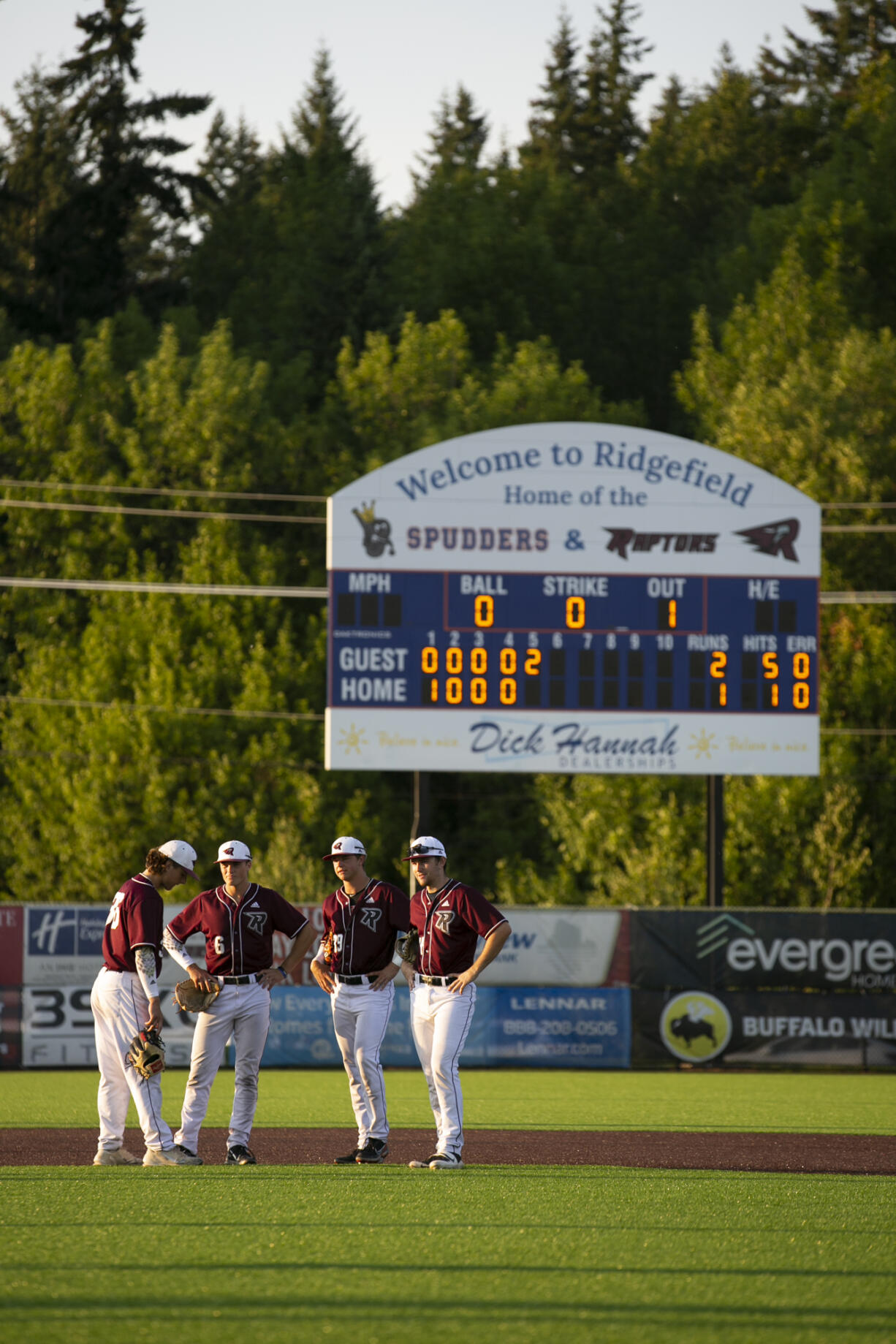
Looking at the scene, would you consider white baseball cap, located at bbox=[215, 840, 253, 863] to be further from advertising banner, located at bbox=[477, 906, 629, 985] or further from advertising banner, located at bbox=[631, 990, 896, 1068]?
advertising banner, located at bbox=[631, 990, 896, 1068]

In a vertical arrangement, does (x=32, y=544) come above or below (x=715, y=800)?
above

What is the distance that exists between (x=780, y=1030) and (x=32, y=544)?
21473mm

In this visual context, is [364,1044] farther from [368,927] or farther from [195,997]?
[195,997]

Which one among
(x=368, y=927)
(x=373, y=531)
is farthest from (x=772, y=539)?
(x=368, y=927)

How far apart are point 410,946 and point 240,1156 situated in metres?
1.47

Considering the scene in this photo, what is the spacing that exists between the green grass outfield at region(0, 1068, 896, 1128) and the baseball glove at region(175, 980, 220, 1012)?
3.33m

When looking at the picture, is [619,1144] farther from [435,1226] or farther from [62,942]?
[62,942]

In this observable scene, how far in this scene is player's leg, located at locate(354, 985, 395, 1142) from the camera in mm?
8812

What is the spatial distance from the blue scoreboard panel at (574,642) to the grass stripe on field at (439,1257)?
10478 millimetres

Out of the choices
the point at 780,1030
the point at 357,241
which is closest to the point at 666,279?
the point at 357,241

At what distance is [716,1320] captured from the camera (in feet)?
17.0

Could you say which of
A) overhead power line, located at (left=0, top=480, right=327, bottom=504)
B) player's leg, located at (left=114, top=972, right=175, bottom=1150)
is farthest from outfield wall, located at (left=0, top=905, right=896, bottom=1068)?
overhead power line, located at (left=0, top=480, right=327, bottom=504)

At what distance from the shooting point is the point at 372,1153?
891 centimetres

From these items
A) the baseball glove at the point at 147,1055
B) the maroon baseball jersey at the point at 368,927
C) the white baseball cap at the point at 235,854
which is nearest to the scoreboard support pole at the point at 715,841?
the maroon baseball jersey at the point at 368,927
